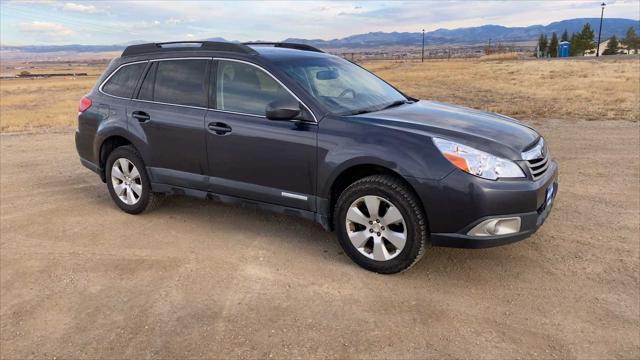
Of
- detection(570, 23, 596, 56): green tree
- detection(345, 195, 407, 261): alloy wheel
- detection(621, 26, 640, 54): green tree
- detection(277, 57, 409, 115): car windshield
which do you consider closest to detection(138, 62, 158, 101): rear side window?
detection(277, 57, 409, 115): car windshield

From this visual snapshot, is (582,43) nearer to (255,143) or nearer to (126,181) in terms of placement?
(126,181)

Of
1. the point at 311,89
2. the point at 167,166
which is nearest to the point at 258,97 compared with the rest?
the point at 311,89

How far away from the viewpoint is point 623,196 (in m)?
5.72

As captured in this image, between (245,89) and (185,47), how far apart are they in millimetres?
977

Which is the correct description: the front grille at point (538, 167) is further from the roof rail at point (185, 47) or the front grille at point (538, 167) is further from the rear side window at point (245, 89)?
the roof rail at point (185, 47)

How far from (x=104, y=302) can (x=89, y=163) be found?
2.73 metres

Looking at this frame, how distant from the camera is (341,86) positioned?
473cm

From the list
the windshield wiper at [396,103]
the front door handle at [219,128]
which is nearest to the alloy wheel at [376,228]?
the windshield wiper at [396,103]

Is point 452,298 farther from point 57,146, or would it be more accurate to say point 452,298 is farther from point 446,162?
point 57,146

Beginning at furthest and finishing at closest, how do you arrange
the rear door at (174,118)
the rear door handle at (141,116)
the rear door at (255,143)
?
1. the rear door handle at (141,116)
2. the rear door at (174,118)
3. the rear door at (255,143)

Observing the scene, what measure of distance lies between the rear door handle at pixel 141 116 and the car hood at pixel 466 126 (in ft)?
7.64

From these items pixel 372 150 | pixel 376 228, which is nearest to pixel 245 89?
pixel 372 150

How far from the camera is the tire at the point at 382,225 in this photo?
3.73m

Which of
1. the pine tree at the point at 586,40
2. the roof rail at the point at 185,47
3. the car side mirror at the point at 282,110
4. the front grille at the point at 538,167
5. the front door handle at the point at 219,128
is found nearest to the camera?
the front grille at the point at 538,167
